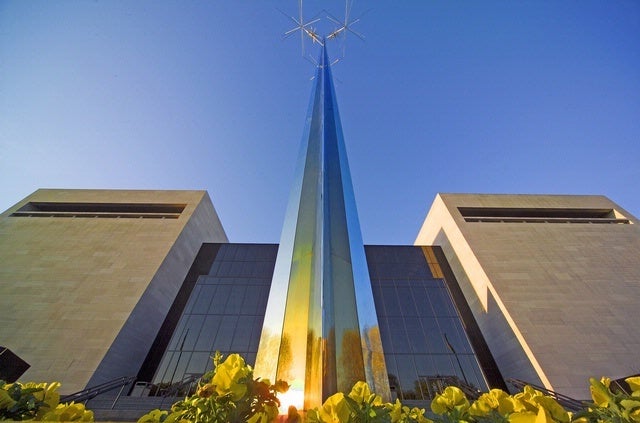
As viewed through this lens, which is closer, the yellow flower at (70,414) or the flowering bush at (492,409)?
the flowering bush at (492,409)

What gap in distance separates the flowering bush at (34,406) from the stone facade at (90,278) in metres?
11.9

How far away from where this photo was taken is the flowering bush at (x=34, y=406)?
120 centimetres

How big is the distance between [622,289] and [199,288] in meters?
21.1

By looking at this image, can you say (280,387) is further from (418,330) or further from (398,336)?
(418,330)

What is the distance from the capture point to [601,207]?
1770 centimetres

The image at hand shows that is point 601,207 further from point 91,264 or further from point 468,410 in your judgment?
point 91,264

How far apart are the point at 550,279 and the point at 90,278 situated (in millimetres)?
22213

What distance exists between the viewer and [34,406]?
1.25 metres

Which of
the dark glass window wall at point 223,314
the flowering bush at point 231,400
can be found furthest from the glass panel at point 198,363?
the flowering bush at point 231,400

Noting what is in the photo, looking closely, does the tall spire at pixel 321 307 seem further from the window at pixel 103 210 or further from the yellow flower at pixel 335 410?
the window at pixel 103 210

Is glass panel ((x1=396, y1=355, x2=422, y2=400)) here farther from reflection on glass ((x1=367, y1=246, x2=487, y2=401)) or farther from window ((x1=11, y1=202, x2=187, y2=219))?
window ((x1=11, y1=202, x2=187, y2=219))

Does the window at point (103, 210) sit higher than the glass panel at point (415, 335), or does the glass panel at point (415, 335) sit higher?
the window at point (103, 210)

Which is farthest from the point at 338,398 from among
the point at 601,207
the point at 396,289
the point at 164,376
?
the point at 601,207

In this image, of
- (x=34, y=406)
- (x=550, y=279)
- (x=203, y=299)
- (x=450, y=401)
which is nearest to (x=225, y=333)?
(x=203, y=299)
